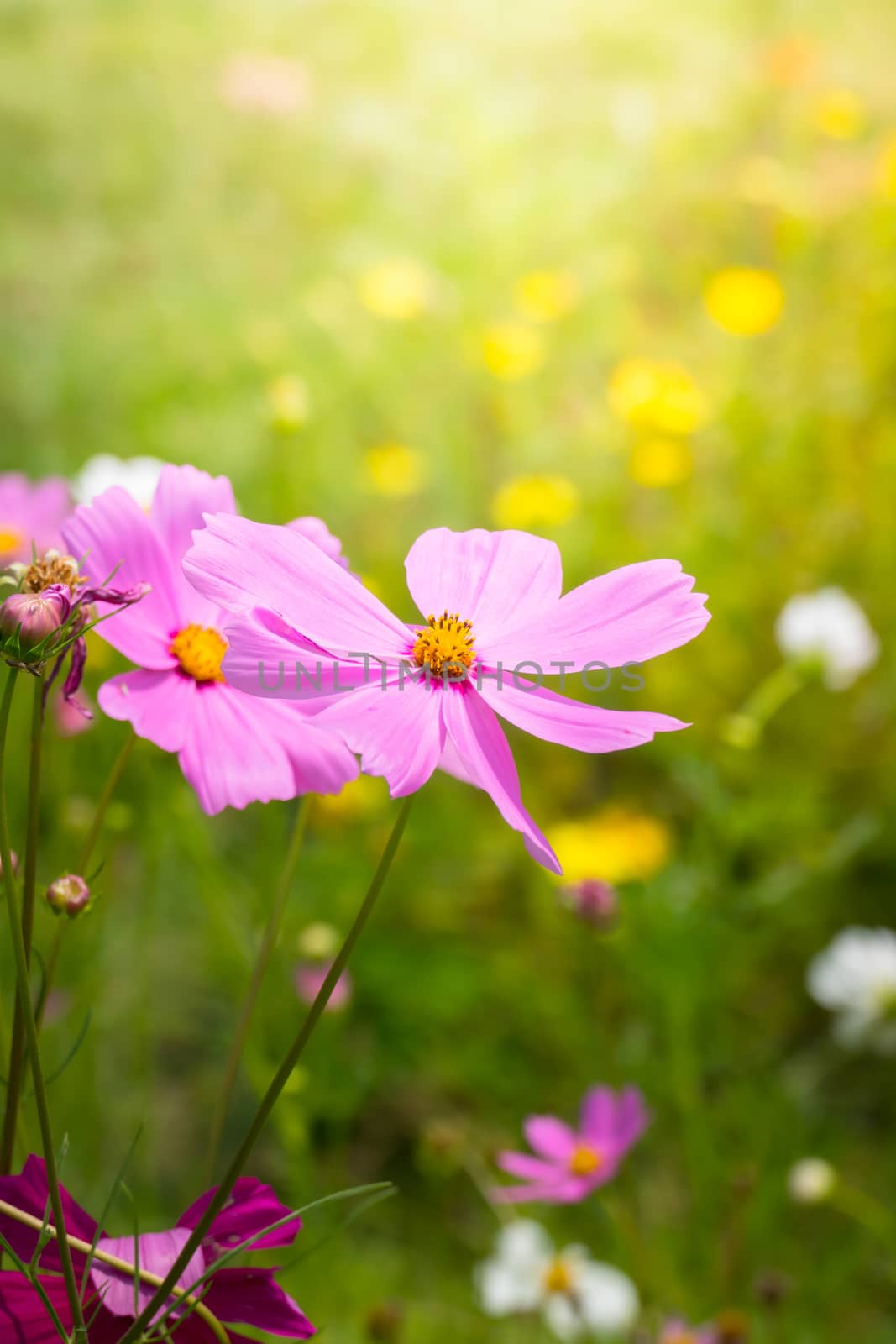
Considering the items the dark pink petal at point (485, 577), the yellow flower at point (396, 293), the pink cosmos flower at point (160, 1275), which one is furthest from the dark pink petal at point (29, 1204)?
the yellow flower at point (396, 293)

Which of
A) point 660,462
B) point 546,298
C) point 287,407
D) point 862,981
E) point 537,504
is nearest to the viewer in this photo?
point 287,407

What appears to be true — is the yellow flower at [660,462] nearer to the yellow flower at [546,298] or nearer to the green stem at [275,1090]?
the yellow flower at [546,298]

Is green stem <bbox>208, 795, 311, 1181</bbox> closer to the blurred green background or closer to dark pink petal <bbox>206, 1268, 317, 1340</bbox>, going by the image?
dark pink petal <bbox>206, 1268, 317, 1340</bbox>

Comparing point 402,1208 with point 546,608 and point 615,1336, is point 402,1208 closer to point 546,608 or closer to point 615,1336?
point 615,1336

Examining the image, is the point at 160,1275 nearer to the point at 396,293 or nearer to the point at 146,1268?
the point at 146,1268

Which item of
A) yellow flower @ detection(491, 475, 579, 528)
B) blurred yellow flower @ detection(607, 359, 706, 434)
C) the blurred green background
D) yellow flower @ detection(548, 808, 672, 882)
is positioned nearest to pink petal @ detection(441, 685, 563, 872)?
the blurred green background

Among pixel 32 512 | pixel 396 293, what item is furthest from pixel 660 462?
pixel 32 512
